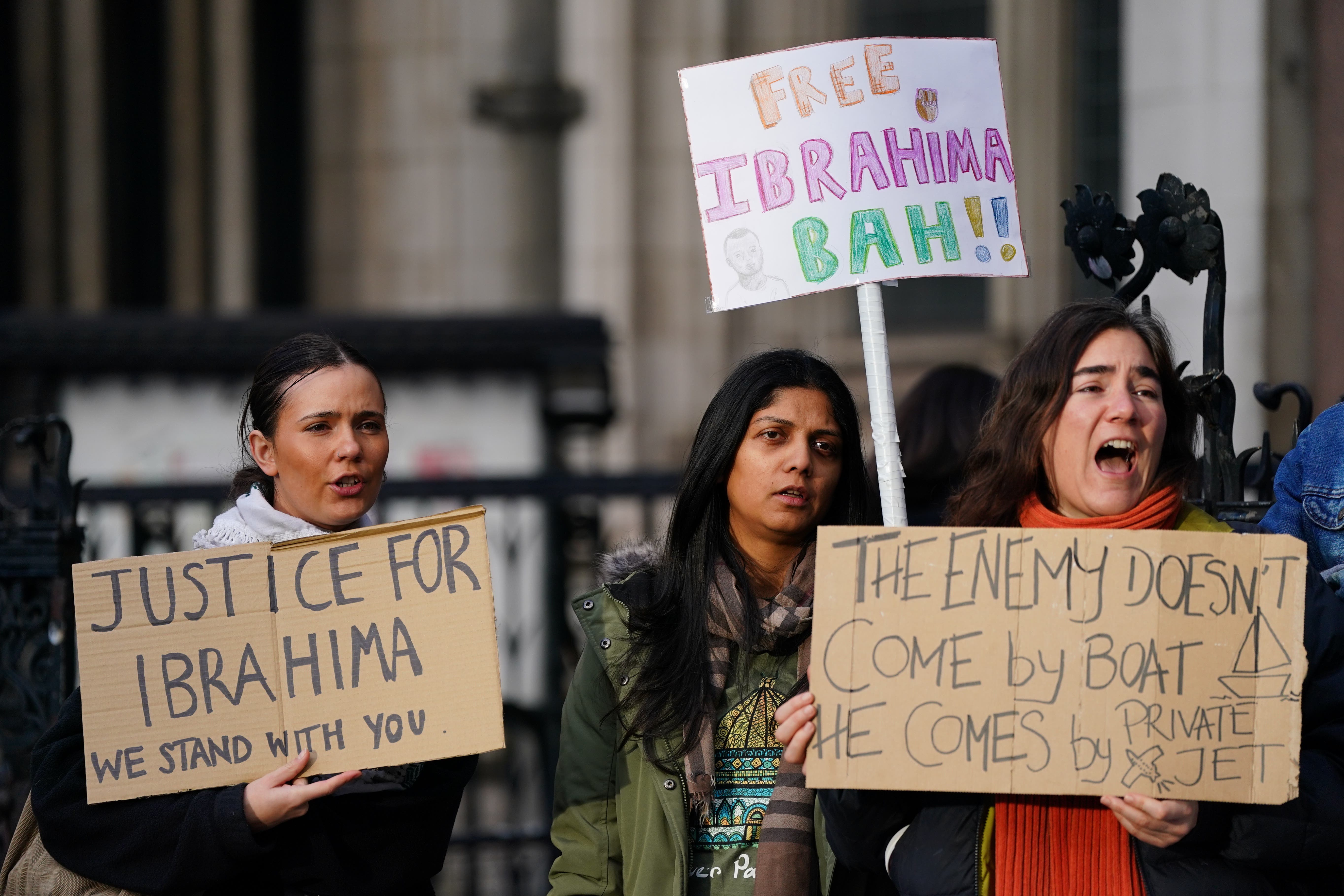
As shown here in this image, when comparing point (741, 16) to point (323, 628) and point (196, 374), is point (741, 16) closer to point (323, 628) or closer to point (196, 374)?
point (196, 374)

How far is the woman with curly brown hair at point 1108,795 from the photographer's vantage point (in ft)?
8.56

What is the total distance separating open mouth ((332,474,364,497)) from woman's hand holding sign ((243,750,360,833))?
0.53m

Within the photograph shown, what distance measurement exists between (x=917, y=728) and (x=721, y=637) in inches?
20.8

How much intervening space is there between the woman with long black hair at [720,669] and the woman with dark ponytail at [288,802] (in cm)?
31

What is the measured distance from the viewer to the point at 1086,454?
9.28 feet

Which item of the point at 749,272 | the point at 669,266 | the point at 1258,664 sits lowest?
the point at 1258,664

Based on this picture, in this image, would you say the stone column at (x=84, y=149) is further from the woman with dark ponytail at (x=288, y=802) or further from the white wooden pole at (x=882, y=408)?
the white wooden pole at (x=882, y=408)

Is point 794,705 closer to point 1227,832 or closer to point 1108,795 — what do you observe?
point 1108,795

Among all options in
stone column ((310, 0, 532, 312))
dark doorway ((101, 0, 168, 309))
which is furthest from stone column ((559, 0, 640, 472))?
dark doorway ((101, 0, 168, 309))

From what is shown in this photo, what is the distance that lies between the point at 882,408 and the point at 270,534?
52.1 inches

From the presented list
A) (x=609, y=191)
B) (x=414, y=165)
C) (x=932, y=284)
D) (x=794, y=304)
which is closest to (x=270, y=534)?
(x=794, y=304)

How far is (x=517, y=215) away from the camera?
10.9 m

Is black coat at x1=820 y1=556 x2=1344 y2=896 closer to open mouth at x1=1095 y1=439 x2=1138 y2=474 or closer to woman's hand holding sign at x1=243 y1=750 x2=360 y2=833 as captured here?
open mouth at x1=1095 y1=439 x2=1138 y2=474

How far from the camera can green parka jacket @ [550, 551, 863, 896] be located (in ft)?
9.68
